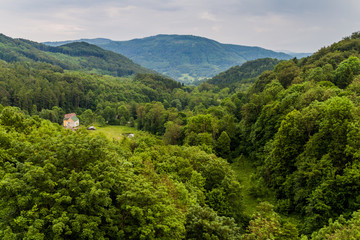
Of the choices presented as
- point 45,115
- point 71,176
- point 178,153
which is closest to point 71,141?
point 71,176

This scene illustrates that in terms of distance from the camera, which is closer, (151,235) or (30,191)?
(30,191)

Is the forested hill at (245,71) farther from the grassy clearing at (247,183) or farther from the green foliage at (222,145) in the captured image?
the grassy clearing at (247,183)

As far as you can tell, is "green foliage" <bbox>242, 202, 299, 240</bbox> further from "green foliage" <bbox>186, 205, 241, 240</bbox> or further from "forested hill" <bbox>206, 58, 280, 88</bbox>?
"forested hill" <bbox>206, 58, 280, 88</bbox>

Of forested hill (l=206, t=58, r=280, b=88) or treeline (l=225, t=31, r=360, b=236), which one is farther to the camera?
forested hill (l=206, t=58, r=280, b=88)

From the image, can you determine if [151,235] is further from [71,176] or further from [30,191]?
[30,191]

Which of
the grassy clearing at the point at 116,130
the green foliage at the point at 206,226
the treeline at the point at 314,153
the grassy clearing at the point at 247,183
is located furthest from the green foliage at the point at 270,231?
the grassy clearing at the point at 116,130

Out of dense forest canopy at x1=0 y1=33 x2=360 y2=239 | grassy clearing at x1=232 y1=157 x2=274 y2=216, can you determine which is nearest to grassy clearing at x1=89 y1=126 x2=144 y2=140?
dense forest canopy at x1=0 y1=33 x2=360 y2=239

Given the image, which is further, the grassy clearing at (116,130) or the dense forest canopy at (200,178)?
the grassy clearing at (116,130)

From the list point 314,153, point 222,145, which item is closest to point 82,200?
point 314,153
